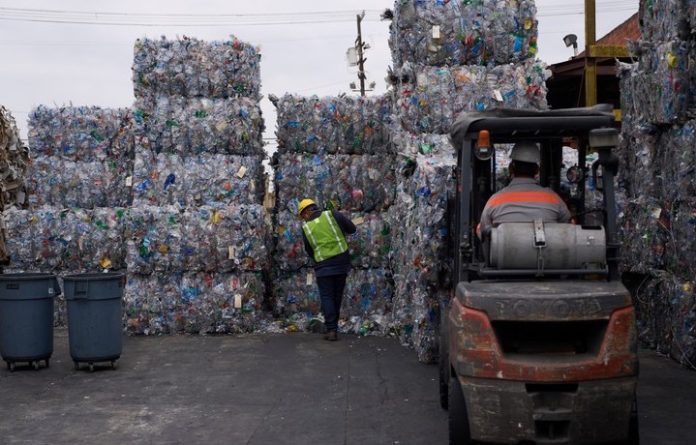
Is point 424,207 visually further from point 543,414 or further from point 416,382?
point 543,414

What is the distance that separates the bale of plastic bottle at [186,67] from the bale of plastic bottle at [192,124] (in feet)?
0.51

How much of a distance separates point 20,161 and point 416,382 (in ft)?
23.4

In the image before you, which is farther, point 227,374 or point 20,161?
point 20,161

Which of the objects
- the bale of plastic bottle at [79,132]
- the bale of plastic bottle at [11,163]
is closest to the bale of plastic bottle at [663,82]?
the bale of plastic bottle at [79,132]

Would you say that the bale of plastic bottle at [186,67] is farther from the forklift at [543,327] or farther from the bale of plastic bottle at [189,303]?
the forklift at [543,327]

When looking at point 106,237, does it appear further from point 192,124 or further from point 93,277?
point 93,277

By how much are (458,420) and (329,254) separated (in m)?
5.66

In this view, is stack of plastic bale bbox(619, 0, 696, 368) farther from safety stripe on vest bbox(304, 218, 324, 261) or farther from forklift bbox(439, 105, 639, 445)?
safety stripe on vest bbox(304, 218, 324, 261)

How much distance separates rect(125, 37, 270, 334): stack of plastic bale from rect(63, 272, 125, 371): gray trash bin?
2521 millimetres

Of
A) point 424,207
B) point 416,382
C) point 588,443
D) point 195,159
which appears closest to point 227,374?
point 416,382

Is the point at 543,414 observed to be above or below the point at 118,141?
below

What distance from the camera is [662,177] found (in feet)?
32.9

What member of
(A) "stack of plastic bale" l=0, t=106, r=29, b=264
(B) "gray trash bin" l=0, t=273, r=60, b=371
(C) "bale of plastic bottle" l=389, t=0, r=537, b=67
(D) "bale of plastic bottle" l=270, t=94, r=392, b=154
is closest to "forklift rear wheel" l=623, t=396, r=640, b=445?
(C) "bale of plastic bottle" l=389, t=0, r=537, b=67

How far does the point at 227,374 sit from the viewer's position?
9.46 metres
